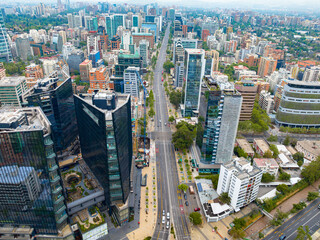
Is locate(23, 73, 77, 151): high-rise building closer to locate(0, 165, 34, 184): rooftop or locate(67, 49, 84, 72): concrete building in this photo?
locate(0, 165, 34, 184): rooftop

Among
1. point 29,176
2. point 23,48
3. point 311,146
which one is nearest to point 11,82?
point 29,176

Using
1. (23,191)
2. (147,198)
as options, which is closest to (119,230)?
(147,198)

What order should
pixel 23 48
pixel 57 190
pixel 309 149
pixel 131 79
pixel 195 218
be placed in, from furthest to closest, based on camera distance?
pixel 23 48 → pixel 131 79 → pixel 309 149 → pixel 195 218 → pixel 57 190

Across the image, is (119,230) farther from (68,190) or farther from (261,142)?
(261,142)

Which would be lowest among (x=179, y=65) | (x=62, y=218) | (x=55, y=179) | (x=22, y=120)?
(x=62, y=218)

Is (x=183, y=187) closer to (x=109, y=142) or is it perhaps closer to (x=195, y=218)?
(x=195, y=218)

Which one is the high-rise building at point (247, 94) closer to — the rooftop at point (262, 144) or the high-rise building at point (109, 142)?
the rooftop at point (262, 144)

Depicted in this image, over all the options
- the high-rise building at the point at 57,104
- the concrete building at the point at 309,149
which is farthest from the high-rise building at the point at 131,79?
the concrete building at the point at 309,149

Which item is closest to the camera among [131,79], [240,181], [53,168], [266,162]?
[53,168]

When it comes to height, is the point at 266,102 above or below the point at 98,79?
below
